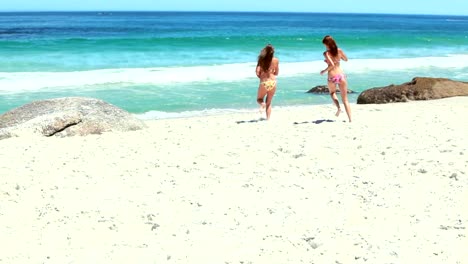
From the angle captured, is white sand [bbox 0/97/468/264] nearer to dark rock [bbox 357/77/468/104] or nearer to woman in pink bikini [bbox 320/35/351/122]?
woman in pink bikini [bbox 320/35/351/122]

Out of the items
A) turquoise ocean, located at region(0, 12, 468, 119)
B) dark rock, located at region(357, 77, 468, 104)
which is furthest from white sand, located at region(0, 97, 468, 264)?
turquoise ocean, located at region(0, 12, 468, 119)

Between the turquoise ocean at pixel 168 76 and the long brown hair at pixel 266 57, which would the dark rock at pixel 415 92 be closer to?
the turquoise ocean at pixel 168 76

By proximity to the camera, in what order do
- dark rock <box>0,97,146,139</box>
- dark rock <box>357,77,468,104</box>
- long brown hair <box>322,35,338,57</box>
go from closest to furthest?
dark rock <box>0,97,146,139</box> → long brown hair <box>322,35,338,57</box> → dark rock <box>357,77,468,104</box>

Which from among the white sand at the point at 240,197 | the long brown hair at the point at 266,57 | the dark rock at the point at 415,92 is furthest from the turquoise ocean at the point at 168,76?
the white sand at the point at 240,197

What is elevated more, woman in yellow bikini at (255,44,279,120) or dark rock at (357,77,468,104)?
woman in yellow bikini at (255,44,279,120)

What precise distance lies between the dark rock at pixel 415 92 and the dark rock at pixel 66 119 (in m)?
5.54

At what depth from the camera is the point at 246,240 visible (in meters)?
4.11

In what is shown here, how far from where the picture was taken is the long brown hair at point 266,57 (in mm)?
8586

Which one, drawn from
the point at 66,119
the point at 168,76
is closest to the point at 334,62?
the point at 66,119

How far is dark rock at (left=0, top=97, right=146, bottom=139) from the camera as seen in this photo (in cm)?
782

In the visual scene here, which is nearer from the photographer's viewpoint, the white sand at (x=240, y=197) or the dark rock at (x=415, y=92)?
the white sand at (x=240, y=197)

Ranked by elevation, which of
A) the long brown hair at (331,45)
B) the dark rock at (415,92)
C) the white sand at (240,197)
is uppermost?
the long brown hair at (331,45)

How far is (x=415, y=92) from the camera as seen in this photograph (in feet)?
39.5

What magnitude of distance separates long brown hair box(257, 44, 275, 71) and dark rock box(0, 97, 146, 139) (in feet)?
6.64
